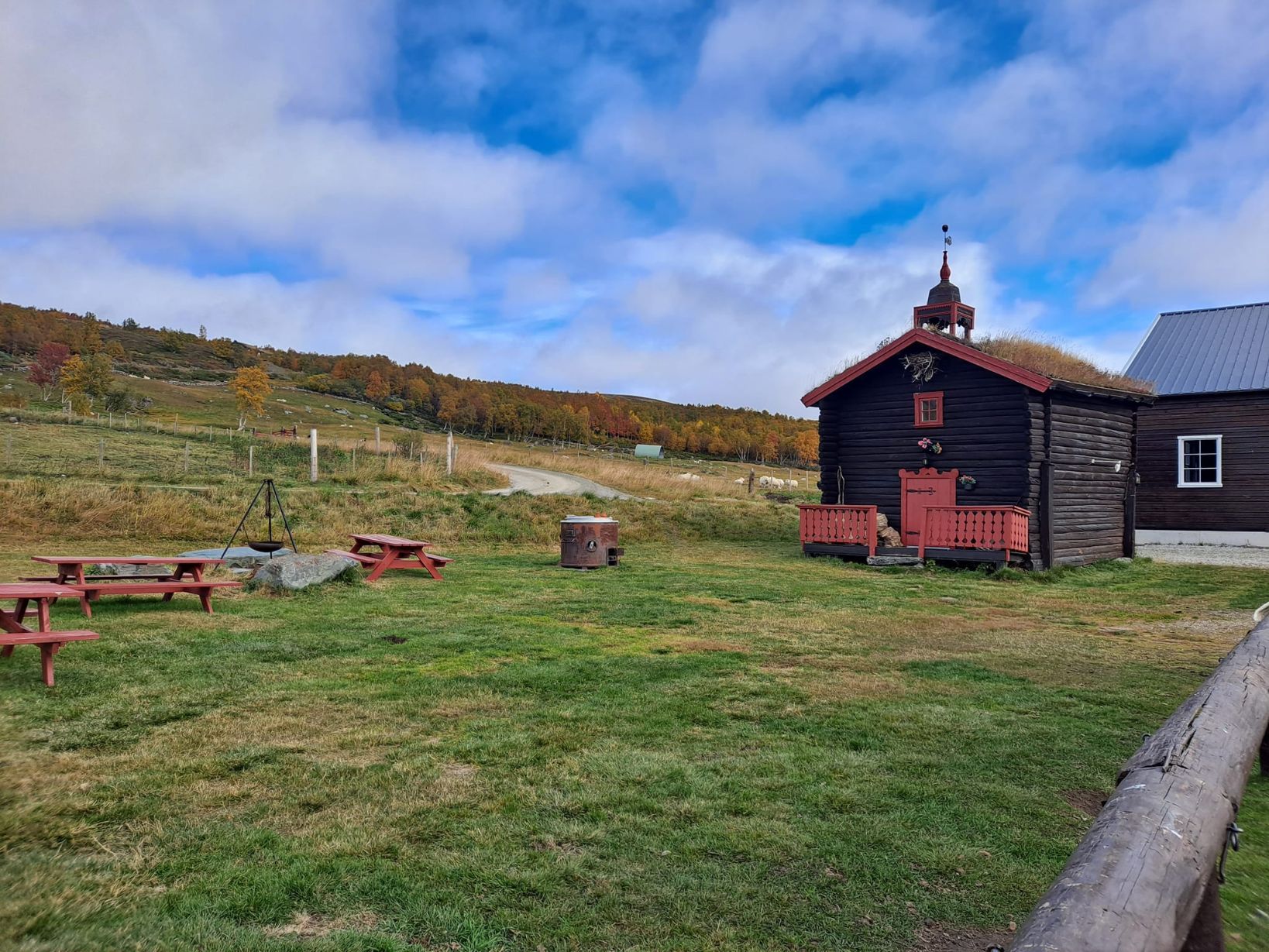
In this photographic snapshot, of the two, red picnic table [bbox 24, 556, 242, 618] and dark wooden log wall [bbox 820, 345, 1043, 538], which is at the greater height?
dark wooden log wall [bbox 820, 345, 1043, 538]

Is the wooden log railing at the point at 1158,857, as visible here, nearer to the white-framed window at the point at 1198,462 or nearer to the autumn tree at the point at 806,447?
the white-framed window at the point at 1198,462

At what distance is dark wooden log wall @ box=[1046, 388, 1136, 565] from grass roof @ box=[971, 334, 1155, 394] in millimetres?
659

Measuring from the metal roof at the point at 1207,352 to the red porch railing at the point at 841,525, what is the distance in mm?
12151

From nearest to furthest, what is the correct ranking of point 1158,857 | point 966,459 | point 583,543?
1. point 1158,857
2. point 583,543
3. point 966,459

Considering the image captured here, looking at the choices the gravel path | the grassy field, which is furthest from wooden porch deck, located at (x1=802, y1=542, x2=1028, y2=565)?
the grassy field

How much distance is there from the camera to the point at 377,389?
120m

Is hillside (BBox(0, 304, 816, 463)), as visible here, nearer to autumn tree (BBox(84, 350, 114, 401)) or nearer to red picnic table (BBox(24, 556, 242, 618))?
autumn tree (BBox(84, 350, 114, 401))

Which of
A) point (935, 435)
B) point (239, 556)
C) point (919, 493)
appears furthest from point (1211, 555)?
point (239, 556)

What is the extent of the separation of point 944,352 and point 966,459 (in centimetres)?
255

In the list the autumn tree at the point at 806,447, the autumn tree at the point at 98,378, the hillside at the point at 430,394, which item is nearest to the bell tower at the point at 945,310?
the autumn tree at the point at 98,378

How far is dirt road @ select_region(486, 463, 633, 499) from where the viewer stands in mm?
31648

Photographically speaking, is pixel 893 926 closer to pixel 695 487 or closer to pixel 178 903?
pixel 178 903

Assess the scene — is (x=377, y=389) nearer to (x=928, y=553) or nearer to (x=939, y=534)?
(x=928, y=553)

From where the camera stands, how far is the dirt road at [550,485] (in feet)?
104
